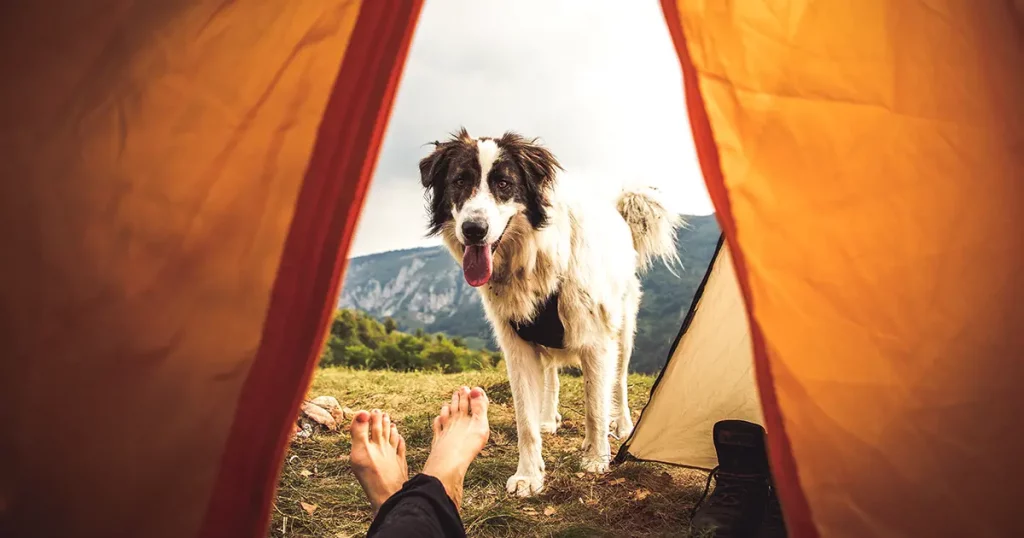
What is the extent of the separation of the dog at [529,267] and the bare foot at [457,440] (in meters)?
0.46

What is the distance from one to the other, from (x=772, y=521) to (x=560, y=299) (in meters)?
1.52

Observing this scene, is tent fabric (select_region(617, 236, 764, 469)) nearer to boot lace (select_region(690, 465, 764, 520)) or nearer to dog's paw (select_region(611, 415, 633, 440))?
boot lace (select_region(690, 465, 764, 520))

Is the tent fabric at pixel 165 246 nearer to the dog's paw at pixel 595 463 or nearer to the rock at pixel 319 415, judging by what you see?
the dog's paw at pixel 595 463

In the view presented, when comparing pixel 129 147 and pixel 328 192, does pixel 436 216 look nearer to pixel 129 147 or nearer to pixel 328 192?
pixel 328 192

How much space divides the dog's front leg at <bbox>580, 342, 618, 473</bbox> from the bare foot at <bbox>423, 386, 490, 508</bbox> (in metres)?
0.84

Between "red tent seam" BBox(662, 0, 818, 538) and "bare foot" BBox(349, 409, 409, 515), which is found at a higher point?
"red tent seam" BBox(662, 0, 818, 538)

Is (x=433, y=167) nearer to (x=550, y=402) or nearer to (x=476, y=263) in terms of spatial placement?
(x=476, y=263)

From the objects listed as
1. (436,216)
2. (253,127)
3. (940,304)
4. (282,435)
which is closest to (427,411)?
(436,216)

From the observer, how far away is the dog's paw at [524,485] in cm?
298

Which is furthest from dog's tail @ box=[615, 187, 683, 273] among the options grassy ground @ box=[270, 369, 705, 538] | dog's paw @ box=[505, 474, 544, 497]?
dog's paw @ box=[505, 474, 544, 497]

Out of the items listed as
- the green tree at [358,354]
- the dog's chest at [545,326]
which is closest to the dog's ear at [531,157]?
the dog's chest at [545,326]

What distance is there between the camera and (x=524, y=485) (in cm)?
301

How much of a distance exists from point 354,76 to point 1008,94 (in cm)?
147

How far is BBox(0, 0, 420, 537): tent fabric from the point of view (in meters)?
1.15
